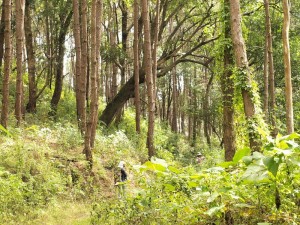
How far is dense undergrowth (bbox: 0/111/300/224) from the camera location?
Result: 9.38 feet

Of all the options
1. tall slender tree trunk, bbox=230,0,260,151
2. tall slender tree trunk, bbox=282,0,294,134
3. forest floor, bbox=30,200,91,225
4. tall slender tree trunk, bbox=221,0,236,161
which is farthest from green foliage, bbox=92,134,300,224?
tall slender tree trunk, bbox=282,0,294,134

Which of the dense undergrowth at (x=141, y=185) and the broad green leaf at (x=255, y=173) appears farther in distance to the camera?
the dense undergrowth at (x=141, y=185)

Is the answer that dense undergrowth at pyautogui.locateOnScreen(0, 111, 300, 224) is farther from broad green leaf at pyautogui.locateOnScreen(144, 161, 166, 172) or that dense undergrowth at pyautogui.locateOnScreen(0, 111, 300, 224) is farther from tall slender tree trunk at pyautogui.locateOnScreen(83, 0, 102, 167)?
tall slender tree trunk at pyautogui.locateOnScreen(83, 0, 102, 167)

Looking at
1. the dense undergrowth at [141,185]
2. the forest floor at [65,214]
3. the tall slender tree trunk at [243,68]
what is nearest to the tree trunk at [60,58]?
the dense undergrowth at [141,185]

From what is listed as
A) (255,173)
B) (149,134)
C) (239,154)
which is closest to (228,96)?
(149,134)

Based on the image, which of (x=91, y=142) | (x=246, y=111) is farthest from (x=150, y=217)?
(x=91, y=142)

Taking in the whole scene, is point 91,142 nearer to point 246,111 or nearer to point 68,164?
point 68,164

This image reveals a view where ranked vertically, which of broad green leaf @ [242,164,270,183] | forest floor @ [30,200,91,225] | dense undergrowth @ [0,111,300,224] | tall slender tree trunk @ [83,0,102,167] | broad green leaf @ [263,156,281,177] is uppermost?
tall slender tree trunk @ [83,0,102,167]

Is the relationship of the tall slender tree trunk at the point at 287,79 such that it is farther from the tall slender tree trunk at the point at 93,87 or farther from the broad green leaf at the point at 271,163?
the broad green leaf at the point at 271,163

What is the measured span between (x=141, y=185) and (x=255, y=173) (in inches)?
81.2

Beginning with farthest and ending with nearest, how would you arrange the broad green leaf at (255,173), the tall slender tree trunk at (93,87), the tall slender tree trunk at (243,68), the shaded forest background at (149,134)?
the tall slender tree trunk at (93,87), the tall slender tree trunk at (243,68), the shaded forest background at (149,134), the broad green leaf at (255,173)

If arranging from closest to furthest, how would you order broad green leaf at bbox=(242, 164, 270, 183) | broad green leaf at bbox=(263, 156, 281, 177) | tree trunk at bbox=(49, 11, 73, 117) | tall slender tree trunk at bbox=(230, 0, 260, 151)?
broad green leaf at bbox=(263, 156, 281, 177) < broad green leaf at bbox=(242, 164, 270, 183) < tall slender tree trunk at bbox=(230, 0, 260, 151) < tree trunk at bbox=(49, 11, 73, 117)

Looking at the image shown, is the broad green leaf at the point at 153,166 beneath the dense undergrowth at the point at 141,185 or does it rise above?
above

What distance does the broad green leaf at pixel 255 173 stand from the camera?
2.57m
